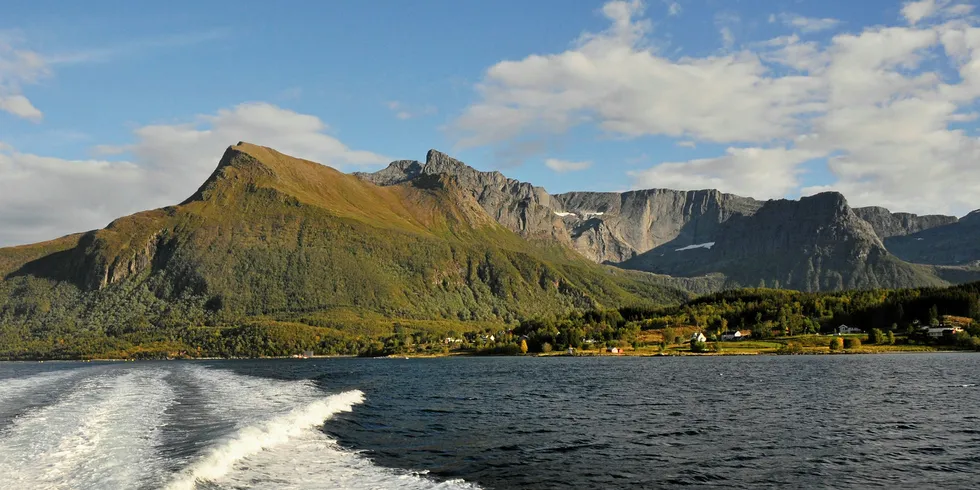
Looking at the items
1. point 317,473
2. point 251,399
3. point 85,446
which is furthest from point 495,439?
point 251,399

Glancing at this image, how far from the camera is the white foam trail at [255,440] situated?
132 ft

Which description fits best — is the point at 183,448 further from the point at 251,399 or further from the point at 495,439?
the point at 251,399

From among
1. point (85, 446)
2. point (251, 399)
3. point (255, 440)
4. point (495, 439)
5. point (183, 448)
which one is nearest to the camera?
point (183, 448)

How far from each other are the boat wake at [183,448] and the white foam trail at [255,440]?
8cm

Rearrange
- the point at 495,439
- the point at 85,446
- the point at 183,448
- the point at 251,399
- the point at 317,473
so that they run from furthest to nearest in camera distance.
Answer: the point at 251,399
the point at 495,439
the point at 85,446
the point at 183,448
the point at 317,473

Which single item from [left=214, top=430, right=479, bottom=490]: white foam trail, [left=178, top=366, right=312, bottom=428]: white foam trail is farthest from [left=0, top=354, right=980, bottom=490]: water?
[left=178, top=366, right=312, bottom=428]: white foam trail

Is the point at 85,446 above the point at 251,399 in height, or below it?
above

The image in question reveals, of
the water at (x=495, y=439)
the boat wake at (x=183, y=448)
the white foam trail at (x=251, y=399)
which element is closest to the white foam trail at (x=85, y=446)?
the boat wake at (x=183, y=448)

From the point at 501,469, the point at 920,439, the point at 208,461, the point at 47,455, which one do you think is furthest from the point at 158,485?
the point at 920,439

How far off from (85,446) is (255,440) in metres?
11.8

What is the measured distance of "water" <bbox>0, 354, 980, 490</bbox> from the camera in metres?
40.7

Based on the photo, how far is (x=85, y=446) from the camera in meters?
49.5

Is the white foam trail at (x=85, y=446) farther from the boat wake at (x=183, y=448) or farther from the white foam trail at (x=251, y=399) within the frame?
the white foam trail at (x=251, y=399)

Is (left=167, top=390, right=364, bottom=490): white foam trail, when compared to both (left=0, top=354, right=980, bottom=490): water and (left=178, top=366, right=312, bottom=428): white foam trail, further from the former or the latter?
(left=178, top=366, right=312, bottom=428): white foam trail
